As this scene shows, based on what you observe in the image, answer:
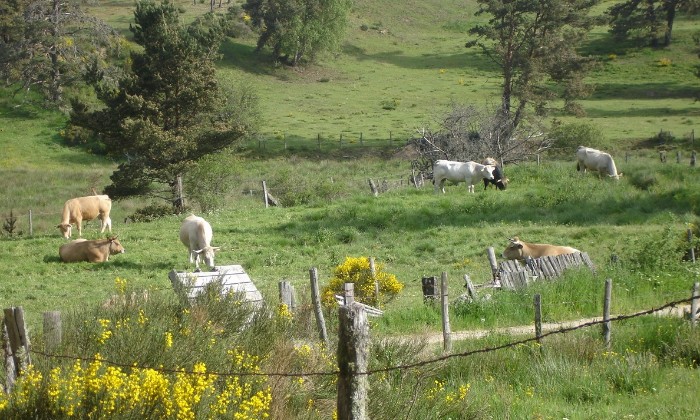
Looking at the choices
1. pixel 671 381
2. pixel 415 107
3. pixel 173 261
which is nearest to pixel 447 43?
pixel 415 107

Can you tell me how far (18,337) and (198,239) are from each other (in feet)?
43.0

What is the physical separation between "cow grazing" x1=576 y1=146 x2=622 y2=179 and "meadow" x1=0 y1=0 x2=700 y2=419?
735 millimetres

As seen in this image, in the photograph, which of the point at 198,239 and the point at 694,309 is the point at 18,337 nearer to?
the point at 694,309

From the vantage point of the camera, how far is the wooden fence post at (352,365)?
7.20 meters

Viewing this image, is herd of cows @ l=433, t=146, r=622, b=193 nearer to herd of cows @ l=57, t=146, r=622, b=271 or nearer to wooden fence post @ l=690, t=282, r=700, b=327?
herd of cows @ l=57, t=146, r=622, b=271

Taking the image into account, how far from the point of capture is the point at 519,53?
173ft

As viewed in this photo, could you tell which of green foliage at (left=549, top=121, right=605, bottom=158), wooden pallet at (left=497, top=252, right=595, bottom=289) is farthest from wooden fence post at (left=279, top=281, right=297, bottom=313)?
green foliage at (left=549, top=121, right=605, bottom=158)

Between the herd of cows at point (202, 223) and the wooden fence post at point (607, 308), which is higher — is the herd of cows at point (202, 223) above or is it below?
below

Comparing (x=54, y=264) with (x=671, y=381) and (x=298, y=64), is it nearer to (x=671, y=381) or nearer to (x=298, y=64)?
(x=671, y=381)

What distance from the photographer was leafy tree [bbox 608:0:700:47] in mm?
78000

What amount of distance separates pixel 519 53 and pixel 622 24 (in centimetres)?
3073

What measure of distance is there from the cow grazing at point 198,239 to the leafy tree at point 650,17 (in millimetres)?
63795

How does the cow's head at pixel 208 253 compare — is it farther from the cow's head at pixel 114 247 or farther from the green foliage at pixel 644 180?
the green foliage at pixel 644 180

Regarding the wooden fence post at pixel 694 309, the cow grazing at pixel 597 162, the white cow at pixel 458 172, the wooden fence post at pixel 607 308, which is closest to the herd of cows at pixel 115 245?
the wooden fence post at pixel 607 308
